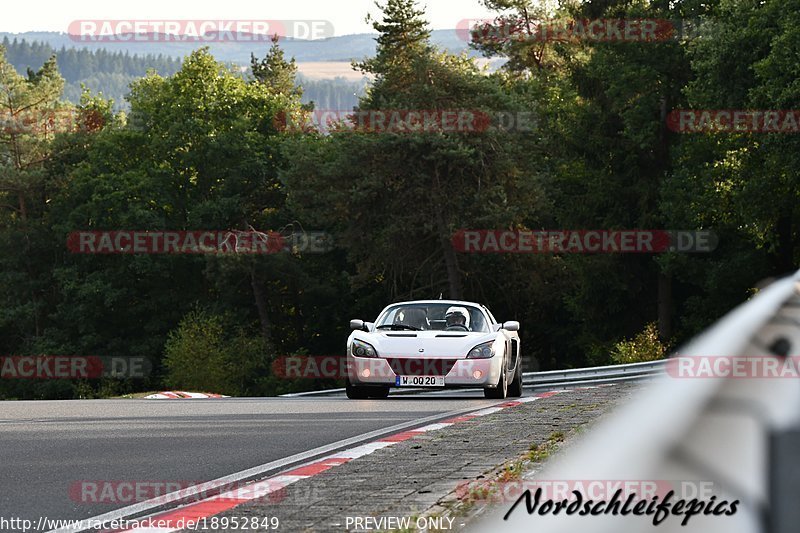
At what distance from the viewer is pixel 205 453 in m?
10.3

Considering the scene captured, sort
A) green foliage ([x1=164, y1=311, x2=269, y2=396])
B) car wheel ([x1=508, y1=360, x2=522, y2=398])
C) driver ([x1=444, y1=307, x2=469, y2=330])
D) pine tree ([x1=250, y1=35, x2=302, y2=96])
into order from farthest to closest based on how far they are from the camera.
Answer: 1. pine tree ([x1=250, y1=35, x2=302, y2=96])
2. green foliage ([x1=164, y1=311, x2=269, y2=396])
3. car wheel ([x1=508, y1=360, x2=522, y2=398])
4. driver ([x1=444, y1=307, x2=469, y2=330])

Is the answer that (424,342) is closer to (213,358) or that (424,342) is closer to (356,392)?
(356,392)

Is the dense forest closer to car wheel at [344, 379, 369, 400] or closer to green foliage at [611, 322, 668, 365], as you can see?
green foliage at [611, 322, 668, 365]

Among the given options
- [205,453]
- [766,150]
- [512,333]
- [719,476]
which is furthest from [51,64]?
[719,476]

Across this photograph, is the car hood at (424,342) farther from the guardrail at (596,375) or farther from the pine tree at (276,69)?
the pine tree at (276,69)

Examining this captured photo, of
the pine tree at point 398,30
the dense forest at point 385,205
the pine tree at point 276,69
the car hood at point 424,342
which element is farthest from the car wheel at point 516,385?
the pine tree at point 276,69

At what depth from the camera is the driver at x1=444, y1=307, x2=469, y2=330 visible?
59.0 feet

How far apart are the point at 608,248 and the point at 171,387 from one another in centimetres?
2175

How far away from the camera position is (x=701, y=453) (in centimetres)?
155

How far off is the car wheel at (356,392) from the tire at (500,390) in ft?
5.18

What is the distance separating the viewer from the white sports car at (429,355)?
56.7ft

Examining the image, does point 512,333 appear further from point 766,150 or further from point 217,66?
point 217,66

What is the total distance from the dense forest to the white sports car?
85.1ft

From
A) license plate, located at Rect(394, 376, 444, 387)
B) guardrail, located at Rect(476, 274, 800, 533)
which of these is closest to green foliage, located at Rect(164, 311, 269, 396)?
license plate, located at Rect(394, 376, 444, 387)
